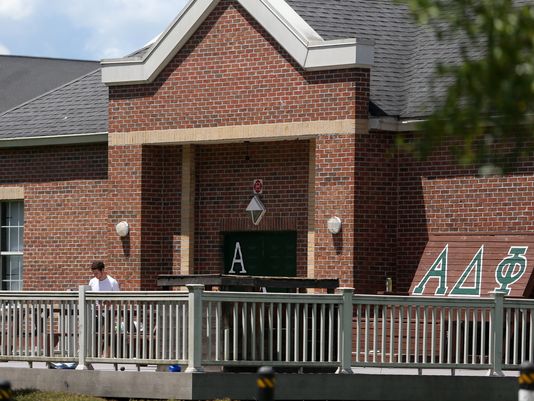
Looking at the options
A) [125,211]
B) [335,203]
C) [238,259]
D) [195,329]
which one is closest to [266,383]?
[195,329]

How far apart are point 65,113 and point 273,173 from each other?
5.57 metres

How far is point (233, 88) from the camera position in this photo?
931 inches

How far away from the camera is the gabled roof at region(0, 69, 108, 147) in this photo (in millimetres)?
26547

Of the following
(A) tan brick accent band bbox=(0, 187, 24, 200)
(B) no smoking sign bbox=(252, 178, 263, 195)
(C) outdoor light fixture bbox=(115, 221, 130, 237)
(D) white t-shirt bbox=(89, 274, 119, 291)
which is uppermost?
(B) no smoking sign bbox=(252, 178, 263, 195)

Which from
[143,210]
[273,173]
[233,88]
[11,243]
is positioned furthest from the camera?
[11,243]

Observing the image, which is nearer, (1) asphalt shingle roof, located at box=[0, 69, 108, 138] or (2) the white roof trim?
(2) the white roof trim

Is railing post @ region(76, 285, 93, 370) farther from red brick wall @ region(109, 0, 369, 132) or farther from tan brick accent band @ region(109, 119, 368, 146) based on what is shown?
red brick wall @ region(109, 0, 369, 132)

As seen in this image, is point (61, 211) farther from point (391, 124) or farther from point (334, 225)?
point (391, 124)

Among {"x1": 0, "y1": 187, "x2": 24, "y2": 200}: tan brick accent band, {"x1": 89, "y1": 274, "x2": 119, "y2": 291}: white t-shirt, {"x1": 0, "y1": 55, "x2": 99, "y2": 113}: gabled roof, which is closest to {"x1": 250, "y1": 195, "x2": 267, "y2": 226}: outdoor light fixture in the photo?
{"x1": 89, "y1": 274, "x2": 119, "y2": 291}: white t-shirt

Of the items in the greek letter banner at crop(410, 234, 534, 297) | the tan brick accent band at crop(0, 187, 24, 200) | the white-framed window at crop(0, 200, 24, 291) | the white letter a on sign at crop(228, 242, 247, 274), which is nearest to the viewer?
the greek letter banner at crop(410, 234, 534, 297)

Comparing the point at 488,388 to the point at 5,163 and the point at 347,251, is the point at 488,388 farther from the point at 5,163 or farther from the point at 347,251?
the point at 5,163

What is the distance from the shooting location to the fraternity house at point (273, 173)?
22.3 meters

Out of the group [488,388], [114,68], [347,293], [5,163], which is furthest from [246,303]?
[5,163]

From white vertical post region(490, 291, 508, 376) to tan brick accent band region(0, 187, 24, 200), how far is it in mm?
11891
